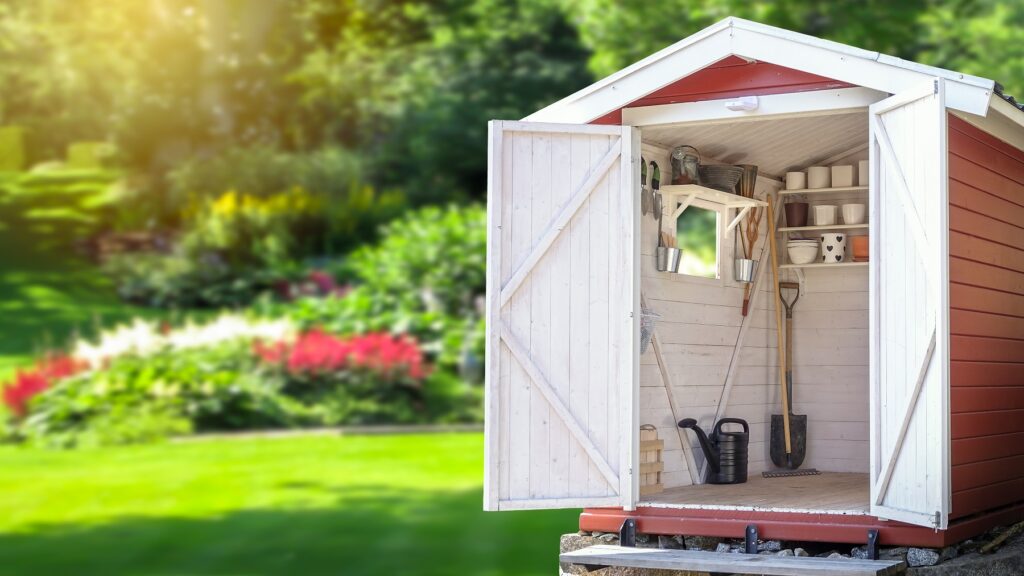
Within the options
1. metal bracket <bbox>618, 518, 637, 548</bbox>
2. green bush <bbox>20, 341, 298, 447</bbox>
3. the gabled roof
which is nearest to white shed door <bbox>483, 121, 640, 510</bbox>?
metal bracket <bbox>618, 518, 637, 548</bbox>

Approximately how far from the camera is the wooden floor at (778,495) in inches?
246

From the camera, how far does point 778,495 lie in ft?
22.5

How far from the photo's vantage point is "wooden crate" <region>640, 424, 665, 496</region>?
6.94 meters

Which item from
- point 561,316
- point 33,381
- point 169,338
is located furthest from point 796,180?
point 33,381

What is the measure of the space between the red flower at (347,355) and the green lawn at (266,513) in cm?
86

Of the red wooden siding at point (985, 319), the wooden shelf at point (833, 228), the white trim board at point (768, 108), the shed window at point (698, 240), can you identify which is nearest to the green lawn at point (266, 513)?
the wooden shelf at point (833, 228)

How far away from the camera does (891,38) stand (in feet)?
55.1

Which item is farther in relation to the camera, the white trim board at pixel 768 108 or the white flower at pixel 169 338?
the white flower at pixel 169 338

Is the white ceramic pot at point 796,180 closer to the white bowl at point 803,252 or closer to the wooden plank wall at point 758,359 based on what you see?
the wooden plank wall at point 758,359

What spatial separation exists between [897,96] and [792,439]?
3.28m

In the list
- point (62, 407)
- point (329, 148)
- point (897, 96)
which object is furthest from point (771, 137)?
point (329, 148)

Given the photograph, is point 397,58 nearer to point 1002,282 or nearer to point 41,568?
point 41,568

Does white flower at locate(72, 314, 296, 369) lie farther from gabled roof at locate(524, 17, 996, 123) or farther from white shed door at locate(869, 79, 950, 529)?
white shed door at locate(869, 79, 950, 529)

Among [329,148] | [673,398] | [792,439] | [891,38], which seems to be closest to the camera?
[673,398]
